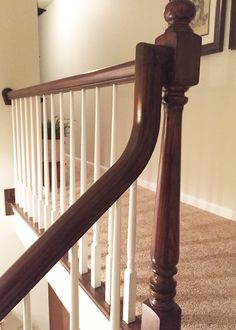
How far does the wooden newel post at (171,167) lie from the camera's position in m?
0.64

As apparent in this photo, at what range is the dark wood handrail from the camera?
799 millimetres

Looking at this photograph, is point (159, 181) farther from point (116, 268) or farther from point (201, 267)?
point (201, 267)

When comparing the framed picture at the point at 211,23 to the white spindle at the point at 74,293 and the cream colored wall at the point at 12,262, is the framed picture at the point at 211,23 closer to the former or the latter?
the white spindle at the point at 74,293

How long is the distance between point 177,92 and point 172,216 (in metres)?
0.28

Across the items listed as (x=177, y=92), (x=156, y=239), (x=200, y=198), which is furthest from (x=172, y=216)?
(x=200, y=198)

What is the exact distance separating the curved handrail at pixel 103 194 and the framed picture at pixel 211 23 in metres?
1.49

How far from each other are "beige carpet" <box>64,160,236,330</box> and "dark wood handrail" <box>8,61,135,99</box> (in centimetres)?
76

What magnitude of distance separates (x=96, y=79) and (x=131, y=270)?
62 cm

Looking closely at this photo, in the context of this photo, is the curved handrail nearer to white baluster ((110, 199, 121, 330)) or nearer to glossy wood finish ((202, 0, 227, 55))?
white baluster ((110, 199, 121, 330))

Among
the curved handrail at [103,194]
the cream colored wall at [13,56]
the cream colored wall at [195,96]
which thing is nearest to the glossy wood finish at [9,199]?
the cream colored wall at [13,56]

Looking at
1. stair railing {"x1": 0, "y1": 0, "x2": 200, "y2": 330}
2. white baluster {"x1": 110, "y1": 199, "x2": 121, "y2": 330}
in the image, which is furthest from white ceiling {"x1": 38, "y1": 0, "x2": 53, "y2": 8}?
white baluster {"x1": 110, "y1": 199, "x2": 121, "y2": 330}

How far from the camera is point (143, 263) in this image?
138cm

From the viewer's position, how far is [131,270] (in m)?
0.93

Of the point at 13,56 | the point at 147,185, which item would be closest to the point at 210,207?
the point at 147,185
